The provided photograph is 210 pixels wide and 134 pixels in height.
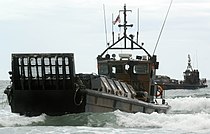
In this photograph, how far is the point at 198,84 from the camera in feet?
282

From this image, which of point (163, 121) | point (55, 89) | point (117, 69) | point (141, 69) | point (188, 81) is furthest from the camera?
point (188, 81)

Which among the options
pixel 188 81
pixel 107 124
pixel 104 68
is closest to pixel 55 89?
pixel 107 124

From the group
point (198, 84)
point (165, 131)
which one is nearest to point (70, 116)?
point (165, 131)

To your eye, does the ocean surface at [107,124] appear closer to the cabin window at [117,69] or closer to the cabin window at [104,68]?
the cabin window at [117,69]

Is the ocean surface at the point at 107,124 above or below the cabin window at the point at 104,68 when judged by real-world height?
below

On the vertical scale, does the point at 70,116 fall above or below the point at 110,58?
below

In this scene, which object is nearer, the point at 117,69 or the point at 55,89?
the point at 55,89

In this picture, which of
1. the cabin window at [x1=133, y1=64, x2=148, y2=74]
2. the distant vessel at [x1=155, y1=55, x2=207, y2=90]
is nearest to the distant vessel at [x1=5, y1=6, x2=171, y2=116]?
the cabin window at [x1=133, y1=64, x2=148, y2=74]

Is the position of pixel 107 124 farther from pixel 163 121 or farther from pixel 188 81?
pixel 188 81

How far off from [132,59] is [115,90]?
3.48m

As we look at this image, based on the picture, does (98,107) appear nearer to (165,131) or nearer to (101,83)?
(101,83)

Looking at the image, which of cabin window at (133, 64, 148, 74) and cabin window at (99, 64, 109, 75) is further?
cabin window at (99, 64, 109, 75)

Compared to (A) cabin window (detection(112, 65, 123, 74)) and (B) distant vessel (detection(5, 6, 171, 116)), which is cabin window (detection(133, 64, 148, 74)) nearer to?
(A) cabin window (detection(112, 65, 123, 74))

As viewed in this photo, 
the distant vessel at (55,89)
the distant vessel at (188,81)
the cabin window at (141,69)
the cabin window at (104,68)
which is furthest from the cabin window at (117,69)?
the distant vessel at (188,81)
